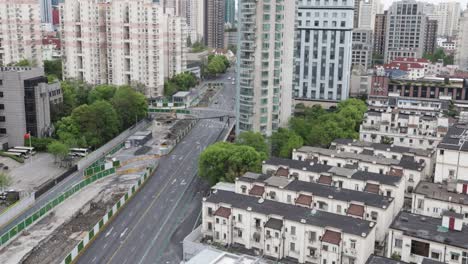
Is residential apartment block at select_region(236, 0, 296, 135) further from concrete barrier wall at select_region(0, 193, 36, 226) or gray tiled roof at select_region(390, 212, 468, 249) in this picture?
gray tiled roof at select_region(390, 212, 468, 249)

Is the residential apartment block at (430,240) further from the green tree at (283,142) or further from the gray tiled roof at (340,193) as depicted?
the green tree at (283,142)

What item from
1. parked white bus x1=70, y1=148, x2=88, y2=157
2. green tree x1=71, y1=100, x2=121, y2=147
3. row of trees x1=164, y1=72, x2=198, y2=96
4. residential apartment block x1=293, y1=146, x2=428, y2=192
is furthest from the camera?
row of trees x1=164, y1=72, x2=198, y2=96

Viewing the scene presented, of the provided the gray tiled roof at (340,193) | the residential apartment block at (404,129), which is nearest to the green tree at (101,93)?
the residential apartment block at (404,129)

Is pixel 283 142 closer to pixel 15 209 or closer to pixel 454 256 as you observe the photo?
pixel 15 209

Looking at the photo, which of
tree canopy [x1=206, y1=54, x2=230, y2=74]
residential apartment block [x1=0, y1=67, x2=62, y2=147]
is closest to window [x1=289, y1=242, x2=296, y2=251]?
residential apartment block [x1=0, y1=67, x2=62, y2=147]

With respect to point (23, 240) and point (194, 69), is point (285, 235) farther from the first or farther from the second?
point (194, 69)

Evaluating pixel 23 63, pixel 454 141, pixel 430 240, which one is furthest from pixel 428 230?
pixel 23 63

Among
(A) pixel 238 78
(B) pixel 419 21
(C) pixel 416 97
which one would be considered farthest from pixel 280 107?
(B) pixel 419 21
